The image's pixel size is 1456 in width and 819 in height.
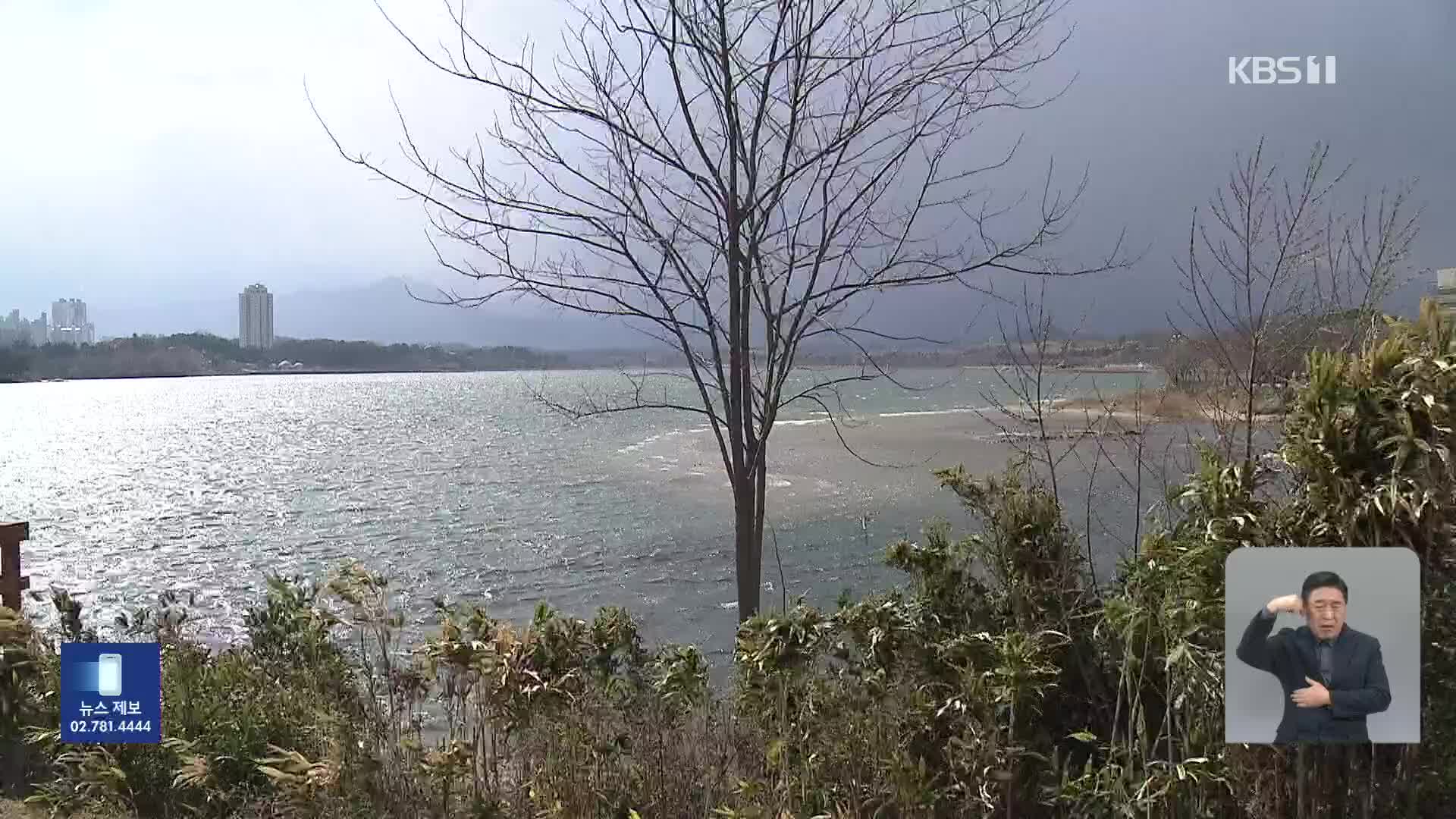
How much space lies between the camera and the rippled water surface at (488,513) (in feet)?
45.4

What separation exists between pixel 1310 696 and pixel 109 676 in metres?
4.01

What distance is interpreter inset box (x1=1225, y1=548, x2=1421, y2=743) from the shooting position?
6.26 feet

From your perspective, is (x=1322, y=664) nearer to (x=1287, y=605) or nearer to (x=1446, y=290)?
(x=1287, y=605)

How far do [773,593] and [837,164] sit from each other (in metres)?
8.74

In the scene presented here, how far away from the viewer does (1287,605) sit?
196cm

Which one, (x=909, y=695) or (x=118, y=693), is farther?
(x=118, y=693)

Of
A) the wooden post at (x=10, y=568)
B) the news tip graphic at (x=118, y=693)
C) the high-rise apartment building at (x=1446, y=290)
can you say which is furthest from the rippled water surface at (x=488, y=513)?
the wooden post at (x=10, y=568)

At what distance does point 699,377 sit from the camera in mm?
4047

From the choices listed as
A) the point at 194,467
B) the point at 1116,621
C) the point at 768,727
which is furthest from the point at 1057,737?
the point at 194,467

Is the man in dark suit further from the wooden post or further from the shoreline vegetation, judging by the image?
the wooden post

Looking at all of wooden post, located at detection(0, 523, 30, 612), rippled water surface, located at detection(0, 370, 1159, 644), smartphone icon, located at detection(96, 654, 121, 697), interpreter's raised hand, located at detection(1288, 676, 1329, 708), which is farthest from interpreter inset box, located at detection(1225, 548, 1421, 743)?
wooden post, located at detection(0, 523, 30, 612)

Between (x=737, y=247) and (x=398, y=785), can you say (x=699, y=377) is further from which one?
(x=398, y=785)

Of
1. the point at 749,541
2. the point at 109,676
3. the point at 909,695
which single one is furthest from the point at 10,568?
the point at 909,695

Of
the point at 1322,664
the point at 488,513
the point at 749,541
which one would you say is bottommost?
the point at 488,513
